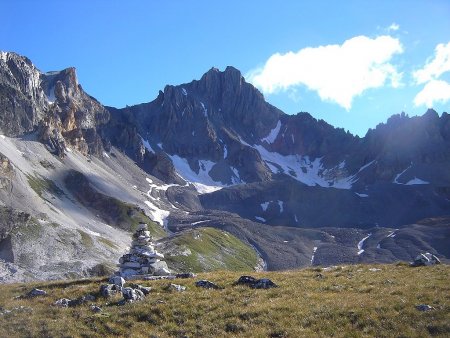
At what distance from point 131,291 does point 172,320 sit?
15.9ft

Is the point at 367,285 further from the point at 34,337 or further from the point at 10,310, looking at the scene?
the point at 10,310

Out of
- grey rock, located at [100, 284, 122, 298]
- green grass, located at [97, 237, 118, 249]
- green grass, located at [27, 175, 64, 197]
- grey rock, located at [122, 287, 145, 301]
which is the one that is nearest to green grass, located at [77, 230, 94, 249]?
green grass, located at [97, 237, 118, 249]

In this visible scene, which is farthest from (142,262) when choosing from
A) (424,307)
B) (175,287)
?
(424,307)

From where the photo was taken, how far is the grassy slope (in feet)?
65.8

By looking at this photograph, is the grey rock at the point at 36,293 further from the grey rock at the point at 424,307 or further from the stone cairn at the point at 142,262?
the grey rock at the point at 424,307

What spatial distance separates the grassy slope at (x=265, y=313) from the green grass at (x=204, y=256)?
123596 mm

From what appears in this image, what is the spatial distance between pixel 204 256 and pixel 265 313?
15152cm

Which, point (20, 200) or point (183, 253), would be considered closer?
point (20, 200)

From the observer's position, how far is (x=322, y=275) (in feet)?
107

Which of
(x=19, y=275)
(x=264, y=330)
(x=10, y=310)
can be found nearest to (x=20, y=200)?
(x=19, y=275)

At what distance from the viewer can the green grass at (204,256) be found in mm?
154500

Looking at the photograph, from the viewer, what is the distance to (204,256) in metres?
172

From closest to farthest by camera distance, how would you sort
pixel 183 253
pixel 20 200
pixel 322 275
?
pixel 322 275
pixel 20 200
pixel 183 253

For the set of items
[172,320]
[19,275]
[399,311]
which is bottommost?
[19,275]
